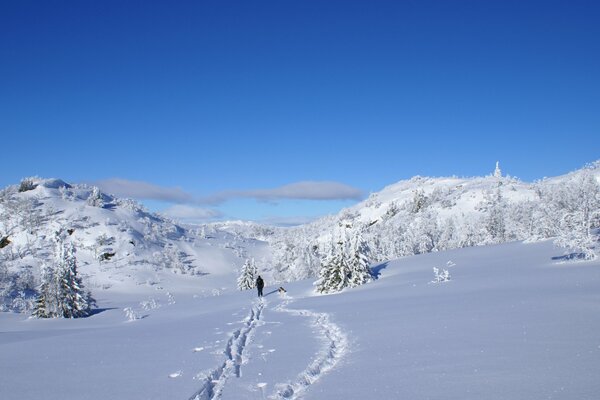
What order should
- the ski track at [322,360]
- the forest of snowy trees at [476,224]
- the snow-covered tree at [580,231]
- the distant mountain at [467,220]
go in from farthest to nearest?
the distant mountain at [467,220]
the forest of snowy trees at [476,224]
the snow-covered tree at [580,231]
the ski track at [322,360]

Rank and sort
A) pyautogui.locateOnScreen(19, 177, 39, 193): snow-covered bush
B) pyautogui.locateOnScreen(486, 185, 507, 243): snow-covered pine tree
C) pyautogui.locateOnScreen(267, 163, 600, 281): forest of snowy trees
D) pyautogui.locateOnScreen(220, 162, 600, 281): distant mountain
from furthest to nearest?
pyautogui.locateOnScreen(19, 177, 39, 193): snow-covered bush
pyautogui.locateOnScreen(486, 185, 507, 243): snow-covered pine tree
pyautogui.locateOnScreen(220, 162, 600, 281): distant mountain
pyautogui.locateOnScreen(267, 163, 600, 281): forest of snowy trees

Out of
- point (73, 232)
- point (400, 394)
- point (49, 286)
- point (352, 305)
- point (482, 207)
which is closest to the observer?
point (400, 394)

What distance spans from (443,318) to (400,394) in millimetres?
6249

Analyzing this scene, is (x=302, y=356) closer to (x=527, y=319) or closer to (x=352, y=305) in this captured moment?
(x=527, y=319)

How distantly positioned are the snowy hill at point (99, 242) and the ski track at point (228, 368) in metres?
68.7

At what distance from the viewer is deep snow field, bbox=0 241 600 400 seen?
6.31 meters

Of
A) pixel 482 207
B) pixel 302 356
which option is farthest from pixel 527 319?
pixel 482 207

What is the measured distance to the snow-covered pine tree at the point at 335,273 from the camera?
28.3m

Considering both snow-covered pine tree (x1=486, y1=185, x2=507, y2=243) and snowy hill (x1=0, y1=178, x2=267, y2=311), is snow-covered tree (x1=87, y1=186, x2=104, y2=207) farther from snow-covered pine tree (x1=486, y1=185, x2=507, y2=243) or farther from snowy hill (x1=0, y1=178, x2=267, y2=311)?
snow-covered pine tree (x1=486, y1=185, x2=507, y2=243)

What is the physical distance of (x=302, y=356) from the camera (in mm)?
9227

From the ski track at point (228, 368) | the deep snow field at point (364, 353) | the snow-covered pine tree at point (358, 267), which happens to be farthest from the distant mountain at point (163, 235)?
the ski track at point (228, 368)

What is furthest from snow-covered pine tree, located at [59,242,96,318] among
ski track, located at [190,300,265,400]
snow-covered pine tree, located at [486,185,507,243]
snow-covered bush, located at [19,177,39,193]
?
snow-covered bush, located at [19,177,39,193]

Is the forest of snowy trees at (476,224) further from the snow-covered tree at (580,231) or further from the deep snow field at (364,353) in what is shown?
the deep snow field at (364,353)

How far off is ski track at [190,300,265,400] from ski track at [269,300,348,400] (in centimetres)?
113
